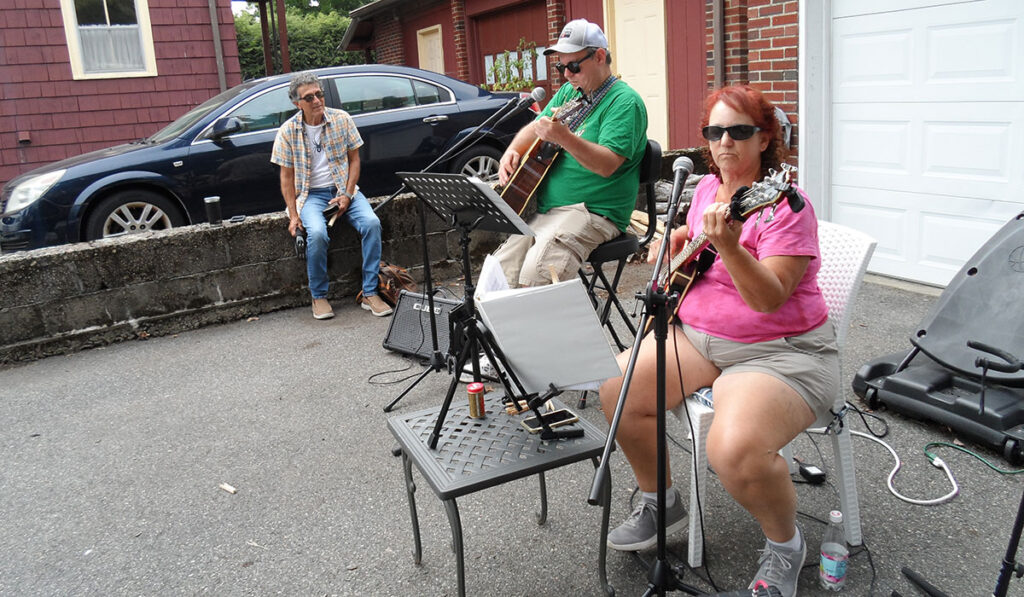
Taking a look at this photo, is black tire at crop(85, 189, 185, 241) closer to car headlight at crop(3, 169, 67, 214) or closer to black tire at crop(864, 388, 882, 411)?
car headlight at crop(3, 169, 67, 214)

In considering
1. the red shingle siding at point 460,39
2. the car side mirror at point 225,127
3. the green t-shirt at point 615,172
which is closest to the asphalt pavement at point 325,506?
the green t-shirt at point 615,172

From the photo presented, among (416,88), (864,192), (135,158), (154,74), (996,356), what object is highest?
(154,74)

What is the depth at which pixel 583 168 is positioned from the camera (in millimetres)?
3471

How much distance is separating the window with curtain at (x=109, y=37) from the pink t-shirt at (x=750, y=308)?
32.0ft

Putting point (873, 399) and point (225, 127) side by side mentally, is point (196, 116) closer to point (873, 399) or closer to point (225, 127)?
point (225, 127)

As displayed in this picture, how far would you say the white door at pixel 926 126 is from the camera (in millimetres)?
4129

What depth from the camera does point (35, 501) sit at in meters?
3.00

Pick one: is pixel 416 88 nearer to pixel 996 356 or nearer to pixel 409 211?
pixel 409 211

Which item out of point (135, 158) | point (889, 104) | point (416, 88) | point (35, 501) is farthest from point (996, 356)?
point (135, 158)

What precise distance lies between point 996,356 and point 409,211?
3.68 meters

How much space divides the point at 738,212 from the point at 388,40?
47.0 feet

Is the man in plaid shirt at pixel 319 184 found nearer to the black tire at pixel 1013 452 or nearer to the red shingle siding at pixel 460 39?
the black tire at pixel 1013 452

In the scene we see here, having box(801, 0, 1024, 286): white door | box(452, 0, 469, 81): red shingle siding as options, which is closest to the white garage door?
box(801, 0, 1024, 286): white door

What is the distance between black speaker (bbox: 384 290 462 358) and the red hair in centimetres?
212
